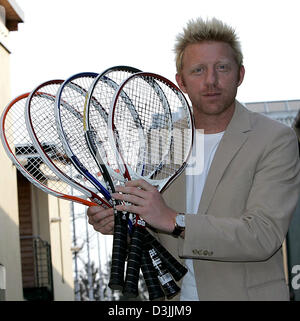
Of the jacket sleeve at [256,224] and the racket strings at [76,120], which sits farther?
the racket strings at [76,120]

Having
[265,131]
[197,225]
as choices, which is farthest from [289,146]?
[197,225]

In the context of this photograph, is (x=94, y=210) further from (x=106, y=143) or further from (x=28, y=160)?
(x=28, y=160)

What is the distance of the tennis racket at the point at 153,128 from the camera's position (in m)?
3.62

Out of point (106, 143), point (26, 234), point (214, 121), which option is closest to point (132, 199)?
point (214, 121)

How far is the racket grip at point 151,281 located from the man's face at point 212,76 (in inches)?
29.7

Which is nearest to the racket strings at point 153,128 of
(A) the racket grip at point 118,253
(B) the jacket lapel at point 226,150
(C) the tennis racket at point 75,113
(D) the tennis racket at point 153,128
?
(D) the tennis racket at point 153,128

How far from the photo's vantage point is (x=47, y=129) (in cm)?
392

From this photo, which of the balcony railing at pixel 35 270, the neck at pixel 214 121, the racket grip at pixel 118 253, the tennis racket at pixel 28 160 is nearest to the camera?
the racket grip at pixel 118 253

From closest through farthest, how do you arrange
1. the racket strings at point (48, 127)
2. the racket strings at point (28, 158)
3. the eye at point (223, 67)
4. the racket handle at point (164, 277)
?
the racket handle at point (164, 277) < the eye at point (223, 67) < the racket strings at point (48, 127) < the racket strings at point (28, 158)

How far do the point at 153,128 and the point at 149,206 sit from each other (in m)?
0.92

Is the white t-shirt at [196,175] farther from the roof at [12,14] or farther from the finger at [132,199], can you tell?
the roof at [12,14]

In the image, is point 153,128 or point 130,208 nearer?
point 130,208

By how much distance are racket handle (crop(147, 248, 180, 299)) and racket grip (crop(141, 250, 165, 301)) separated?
2 centimetres
